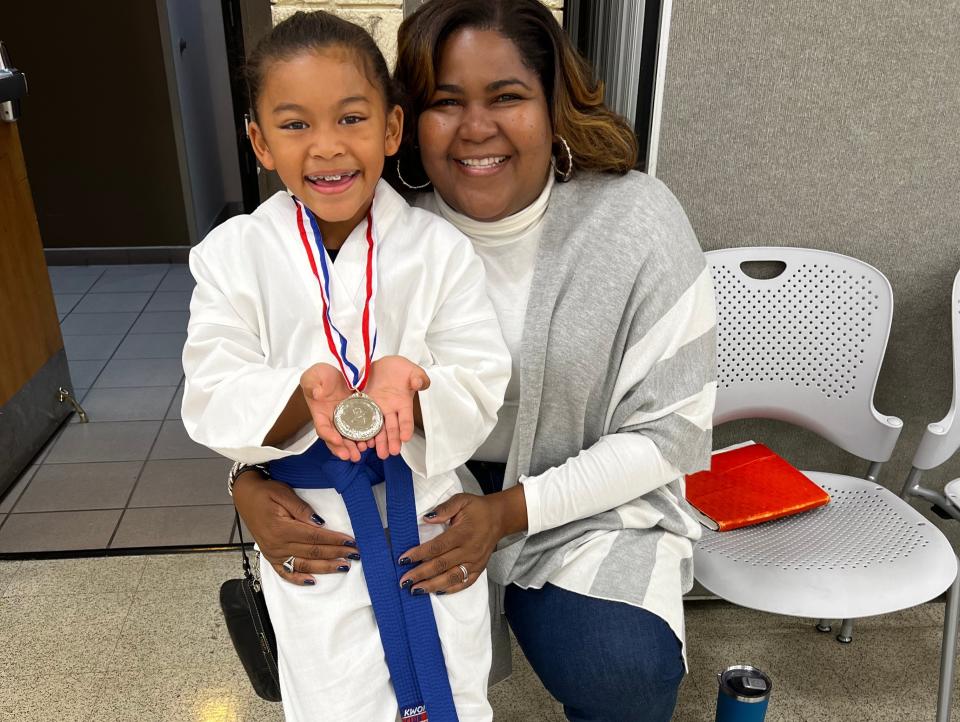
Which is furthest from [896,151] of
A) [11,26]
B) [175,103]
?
[11,26]

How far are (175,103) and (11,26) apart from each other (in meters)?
0.83

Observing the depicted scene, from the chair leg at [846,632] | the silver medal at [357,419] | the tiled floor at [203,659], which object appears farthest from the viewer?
the chair leg at [846,632]

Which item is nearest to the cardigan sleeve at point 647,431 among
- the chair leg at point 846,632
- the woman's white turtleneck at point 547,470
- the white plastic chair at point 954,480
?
the woman's white turtleneck at point 547,470

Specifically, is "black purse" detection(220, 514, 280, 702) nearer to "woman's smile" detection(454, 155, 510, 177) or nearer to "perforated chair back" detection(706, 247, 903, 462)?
"woman's smile" detection(454, 155, 510, 177)

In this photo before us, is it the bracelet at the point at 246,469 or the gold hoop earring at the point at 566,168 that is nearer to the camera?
the bracelet at the point at 246,469

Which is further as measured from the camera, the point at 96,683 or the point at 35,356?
the point at 35,356

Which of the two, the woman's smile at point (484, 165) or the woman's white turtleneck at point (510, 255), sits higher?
the woman's smile at point (484, 165)

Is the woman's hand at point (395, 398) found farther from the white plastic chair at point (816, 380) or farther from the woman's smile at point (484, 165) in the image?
the white plastic chair at point (816, 380)

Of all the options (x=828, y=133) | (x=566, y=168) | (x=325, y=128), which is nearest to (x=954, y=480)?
(x=828, y=133)

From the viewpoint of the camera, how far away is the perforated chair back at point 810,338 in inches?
68.1

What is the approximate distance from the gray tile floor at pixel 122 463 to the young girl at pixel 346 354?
1.32 m

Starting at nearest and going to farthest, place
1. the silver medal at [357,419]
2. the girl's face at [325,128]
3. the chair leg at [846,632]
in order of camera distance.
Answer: the silver medal at [357,419], the girl's face at [325,128], the chair leg at [846,632]

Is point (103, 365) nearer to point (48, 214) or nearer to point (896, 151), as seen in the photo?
point (48, 214)

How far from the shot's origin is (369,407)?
3.19 ft
